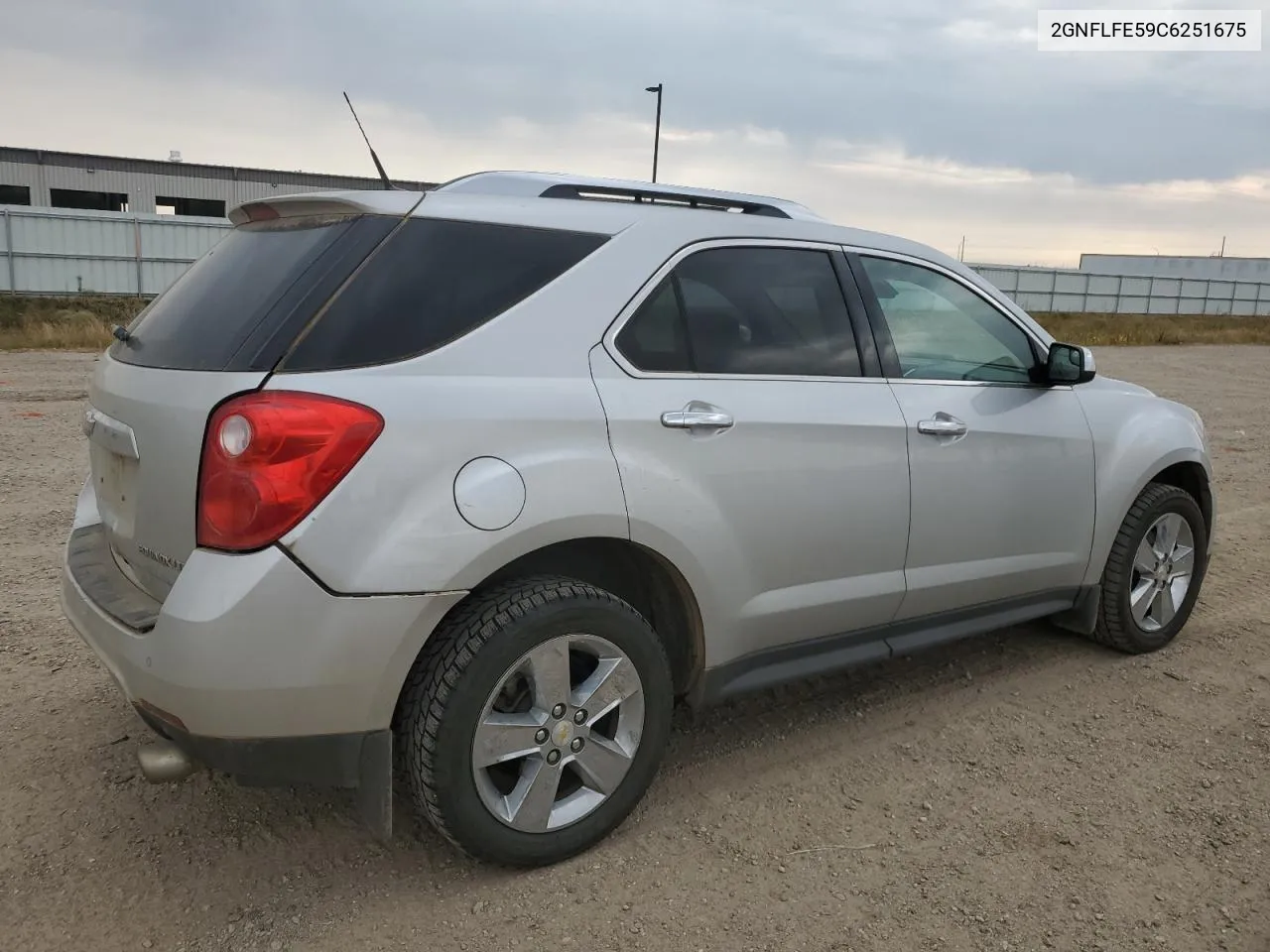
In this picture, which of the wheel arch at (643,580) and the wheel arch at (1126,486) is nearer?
the wheel arch at (643,580)

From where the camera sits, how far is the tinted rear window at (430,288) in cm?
235

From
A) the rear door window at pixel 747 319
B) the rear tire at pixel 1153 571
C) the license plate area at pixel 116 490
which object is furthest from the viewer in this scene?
the rear tire at pixel 1153 571

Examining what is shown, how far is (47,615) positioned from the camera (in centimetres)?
427

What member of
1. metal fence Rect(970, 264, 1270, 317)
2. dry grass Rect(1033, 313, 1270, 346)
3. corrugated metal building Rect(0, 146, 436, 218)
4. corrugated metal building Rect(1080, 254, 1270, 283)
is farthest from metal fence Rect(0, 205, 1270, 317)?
corrugated metal building Rect(1080, 254, 1270, 283)

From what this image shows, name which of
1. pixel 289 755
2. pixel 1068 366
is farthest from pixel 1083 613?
pixel 289 755

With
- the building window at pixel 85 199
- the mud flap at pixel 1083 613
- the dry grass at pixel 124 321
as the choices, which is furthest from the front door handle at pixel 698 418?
the building window at pixel 85 199

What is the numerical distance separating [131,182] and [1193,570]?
4290 centimetres

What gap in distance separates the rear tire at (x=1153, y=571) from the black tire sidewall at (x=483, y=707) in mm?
2326

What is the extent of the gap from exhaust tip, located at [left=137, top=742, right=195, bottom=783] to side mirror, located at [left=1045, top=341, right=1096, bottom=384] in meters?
3.13

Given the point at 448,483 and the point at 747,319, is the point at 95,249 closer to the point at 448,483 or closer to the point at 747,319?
the point at 747,319

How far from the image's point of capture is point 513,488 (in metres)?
2.43

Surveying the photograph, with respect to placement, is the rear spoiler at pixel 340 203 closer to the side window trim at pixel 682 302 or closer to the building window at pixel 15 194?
the side window trim at pixel 682 302

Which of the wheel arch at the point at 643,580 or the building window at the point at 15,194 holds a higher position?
the building window at the point at 15,194

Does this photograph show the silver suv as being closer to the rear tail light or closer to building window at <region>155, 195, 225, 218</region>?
the rear tail light
